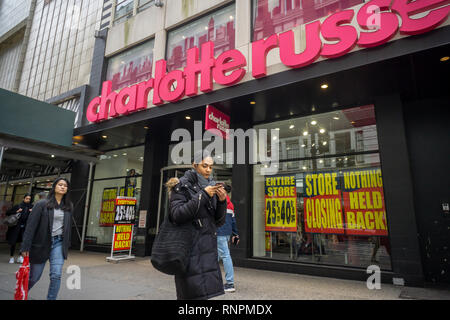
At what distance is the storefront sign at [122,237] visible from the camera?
849cm

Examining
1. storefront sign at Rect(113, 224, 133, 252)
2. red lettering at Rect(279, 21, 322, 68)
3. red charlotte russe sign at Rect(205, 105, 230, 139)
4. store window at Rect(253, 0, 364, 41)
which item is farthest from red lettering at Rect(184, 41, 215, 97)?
storefront sign at Rect(113, 224, 133, 252)

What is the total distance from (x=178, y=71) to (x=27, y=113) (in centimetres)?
558

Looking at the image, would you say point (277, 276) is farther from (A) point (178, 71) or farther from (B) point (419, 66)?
(A) point (178, 71)

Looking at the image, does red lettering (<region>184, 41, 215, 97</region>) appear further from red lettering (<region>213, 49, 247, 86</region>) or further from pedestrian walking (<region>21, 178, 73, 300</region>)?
pedestrian walking (<region>21, 178, 73, 300</region>)

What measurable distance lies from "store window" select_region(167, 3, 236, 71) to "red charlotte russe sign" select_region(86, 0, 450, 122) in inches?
48.2

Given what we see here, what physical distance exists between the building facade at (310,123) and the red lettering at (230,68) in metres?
0.03

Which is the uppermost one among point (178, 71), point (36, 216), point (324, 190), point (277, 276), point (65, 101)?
point (65, 101)

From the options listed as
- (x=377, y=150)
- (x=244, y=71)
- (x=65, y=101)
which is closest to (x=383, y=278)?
(x=377, y=150)

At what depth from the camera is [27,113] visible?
30.4 feet

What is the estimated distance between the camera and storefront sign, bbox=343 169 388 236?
6500mm

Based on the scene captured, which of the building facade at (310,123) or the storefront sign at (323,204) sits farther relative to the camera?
the storefront sign at (323,204)

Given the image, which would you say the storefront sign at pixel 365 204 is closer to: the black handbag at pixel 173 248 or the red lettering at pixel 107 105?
the black handbag at pixel 173 248

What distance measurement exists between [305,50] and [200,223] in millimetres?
5394

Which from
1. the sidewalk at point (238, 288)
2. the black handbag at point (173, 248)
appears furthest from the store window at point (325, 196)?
the black handbag at point (173, 248)
